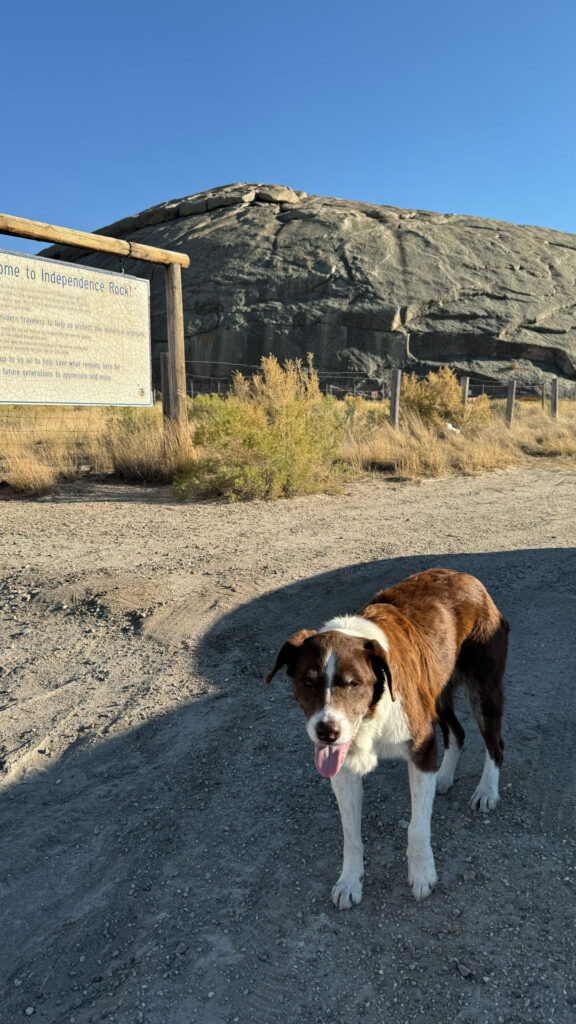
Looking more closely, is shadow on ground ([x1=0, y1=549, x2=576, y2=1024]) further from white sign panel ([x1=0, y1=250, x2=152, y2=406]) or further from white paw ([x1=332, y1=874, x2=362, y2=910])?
white sign panel ([x1=0, y1=250, x2=152, y2=406])

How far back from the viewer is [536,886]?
8.22 feet

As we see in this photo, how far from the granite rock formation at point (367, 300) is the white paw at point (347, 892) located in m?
28.5

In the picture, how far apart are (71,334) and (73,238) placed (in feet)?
4.54

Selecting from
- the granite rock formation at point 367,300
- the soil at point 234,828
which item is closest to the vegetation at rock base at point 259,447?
the soil at point 234,828

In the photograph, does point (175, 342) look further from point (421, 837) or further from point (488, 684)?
point (421, 837)

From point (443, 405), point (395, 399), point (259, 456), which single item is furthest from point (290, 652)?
point (443, 405)

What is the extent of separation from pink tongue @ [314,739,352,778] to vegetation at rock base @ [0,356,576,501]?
7014mm

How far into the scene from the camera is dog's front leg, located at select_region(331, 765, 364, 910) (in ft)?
7.86

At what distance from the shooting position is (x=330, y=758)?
2186 mm

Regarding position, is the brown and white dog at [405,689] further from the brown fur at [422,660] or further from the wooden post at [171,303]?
the wooden post at [171,303]

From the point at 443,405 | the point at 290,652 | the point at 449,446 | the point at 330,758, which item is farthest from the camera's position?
the point at 443,405

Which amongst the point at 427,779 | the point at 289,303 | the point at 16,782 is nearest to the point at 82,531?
the point at 16,782

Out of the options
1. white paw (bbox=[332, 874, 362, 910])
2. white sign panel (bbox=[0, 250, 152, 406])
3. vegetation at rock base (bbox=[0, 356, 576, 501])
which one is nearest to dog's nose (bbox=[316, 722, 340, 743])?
white paw (bbox=[332, 874, 362, 910])

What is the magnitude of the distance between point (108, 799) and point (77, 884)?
0.52 meters
